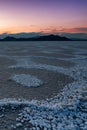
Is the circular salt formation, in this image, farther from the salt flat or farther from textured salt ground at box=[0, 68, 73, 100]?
textured salt ground at box=[0, 68, 73, 100]

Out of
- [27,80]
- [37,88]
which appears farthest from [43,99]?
[27,80]

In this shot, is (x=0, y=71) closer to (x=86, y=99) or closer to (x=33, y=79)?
(x=33, y=79)

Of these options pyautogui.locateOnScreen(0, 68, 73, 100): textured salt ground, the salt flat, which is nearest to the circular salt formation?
the salt flat

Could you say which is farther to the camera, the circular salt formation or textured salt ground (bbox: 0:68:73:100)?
the circular salt formation

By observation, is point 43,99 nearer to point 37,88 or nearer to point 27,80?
point 37,88

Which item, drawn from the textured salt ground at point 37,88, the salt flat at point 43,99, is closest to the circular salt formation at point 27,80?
the salt flat at point 43,99

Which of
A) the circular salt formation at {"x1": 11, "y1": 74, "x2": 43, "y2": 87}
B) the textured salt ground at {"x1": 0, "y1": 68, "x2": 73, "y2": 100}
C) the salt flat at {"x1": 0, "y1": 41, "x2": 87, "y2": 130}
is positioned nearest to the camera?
the salt flat at {"x1": 0, "y1": 41, "x2": 87, "y2": 130}

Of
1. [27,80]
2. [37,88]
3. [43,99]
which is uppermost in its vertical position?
[27,80]
